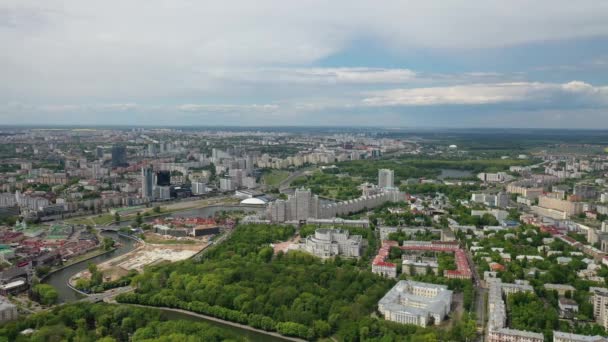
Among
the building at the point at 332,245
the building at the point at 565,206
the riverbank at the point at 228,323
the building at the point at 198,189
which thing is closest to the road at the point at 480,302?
the building at the point at 332,245

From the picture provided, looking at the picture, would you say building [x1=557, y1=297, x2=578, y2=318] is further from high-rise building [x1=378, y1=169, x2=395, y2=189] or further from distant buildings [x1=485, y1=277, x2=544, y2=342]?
high-rise building [x1=378, y1=169, x2=395, y2=189]

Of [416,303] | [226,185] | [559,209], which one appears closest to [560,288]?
[416,303]

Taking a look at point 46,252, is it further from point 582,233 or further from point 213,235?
point 582,233

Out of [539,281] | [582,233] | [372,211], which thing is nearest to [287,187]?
[372,211]

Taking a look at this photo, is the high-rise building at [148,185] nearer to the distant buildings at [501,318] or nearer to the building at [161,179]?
the building at [161,179]

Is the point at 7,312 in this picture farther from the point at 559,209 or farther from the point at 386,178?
the point at 386,178

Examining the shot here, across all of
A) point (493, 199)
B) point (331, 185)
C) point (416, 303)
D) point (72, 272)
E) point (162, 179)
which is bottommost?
point (72, 272)
